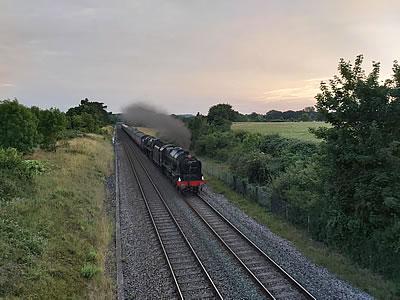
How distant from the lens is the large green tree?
13398 millimetres

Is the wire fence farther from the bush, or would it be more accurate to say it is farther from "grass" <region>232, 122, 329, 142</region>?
the bush

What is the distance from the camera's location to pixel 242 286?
41.1 feet

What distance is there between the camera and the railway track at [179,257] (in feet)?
39.7

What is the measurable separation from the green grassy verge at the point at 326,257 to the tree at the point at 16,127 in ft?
73.5

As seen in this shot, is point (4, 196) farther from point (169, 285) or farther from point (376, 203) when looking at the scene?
point (376, 203)

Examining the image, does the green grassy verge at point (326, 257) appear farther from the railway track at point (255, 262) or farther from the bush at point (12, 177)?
the bush at point (12, 177)

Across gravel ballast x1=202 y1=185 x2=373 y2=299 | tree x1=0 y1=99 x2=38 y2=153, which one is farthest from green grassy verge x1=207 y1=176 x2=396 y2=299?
tree x1=0 y1=99 x2=38 y2=153

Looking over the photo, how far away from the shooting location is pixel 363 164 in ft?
47.0

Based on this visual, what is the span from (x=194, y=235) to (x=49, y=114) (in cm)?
3125

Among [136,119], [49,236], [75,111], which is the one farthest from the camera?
[75,111]

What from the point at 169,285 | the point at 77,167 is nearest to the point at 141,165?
the point at 77,167

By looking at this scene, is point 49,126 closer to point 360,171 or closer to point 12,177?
point 12,177

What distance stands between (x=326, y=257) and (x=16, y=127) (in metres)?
29.5

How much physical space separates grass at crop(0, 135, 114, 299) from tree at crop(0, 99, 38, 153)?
11245 mm
